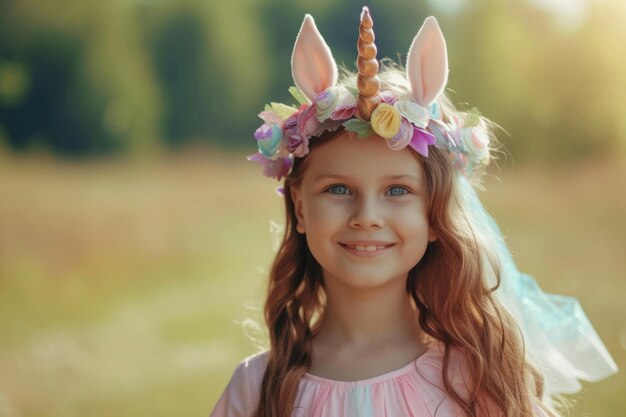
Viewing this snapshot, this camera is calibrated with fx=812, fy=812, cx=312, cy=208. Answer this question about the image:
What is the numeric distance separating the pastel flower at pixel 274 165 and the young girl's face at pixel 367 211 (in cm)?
17

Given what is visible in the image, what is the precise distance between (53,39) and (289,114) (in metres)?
2.71

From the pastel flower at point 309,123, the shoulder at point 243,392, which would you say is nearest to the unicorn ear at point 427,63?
the pastel flower at point 309,123

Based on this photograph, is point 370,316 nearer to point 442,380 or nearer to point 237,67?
point 442,380

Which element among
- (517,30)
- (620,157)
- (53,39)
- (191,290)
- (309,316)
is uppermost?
(517,30)

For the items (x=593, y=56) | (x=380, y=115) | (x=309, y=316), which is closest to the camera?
(x=380, y=115)

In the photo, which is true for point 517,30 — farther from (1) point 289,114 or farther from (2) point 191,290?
(1) point 289,114

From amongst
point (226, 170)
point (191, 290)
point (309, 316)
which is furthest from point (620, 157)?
point (309, 316)

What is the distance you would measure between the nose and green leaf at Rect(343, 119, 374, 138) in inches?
5.2

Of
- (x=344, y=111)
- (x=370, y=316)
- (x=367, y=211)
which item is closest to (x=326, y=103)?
(x=344, y=111)

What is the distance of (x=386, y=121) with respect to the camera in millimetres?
1670

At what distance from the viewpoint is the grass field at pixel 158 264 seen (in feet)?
12.8

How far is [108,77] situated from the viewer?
4.21 m

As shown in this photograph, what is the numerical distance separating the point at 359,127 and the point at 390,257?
0.94 feet

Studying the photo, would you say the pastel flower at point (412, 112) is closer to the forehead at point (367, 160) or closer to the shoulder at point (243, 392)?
the forehead at point (367, 160)
